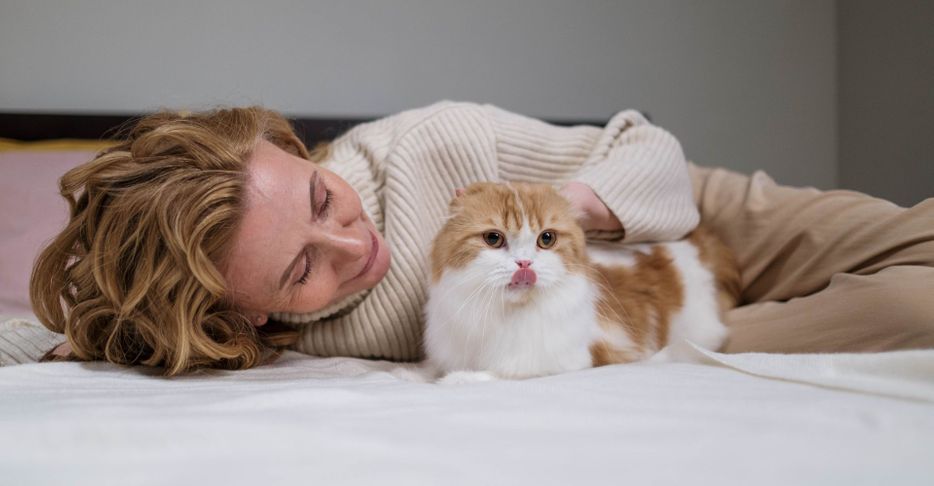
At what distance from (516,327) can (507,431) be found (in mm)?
363

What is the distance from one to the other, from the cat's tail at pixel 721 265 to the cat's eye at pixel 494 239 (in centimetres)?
67

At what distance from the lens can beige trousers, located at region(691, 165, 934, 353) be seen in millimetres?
1159

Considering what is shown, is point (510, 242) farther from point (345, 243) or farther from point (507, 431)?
point (507, 431)

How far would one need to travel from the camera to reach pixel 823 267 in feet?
4.77

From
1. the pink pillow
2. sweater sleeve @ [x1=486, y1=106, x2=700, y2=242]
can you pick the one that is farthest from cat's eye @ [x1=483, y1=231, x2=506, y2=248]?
the pink pillow

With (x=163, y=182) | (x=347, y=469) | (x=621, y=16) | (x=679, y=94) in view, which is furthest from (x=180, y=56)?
(x=347, y=469)

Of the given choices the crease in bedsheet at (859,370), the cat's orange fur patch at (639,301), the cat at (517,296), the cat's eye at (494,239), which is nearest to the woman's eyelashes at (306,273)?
the cat at (517,296)

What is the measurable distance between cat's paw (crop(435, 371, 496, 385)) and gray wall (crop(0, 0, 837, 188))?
1.55 m

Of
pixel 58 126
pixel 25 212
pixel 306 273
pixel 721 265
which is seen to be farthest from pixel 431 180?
pixel 58 126

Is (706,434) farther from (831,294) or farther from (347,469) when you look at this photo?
(831,294)

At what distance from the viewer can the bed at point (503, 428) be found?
2.15 feet

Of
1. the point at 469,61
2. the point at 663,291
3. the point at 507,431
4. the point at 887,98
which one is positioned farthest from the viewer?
the point at 469,61

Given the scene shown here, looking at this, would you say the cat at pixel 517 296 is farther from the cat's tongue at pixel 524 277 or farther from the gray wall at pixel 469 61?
the gray wall at pixel 469 61

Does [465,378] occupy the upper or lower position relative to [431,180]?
lower
